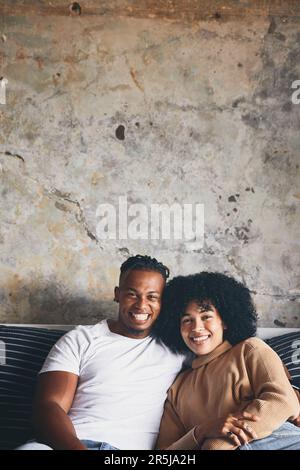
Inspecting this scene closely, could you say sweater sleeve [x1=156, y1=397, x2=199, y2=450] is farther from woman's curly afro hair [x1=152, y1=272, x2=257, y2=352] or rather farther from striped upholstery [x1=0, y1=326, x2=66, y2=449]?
striped upholstery [x1=0, y1=326, x2=66, y2=449]

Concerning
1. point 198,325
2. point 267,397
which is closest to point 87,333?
point 198,325

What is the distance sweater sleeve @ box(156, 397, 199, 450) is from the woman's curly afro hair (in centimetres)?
21

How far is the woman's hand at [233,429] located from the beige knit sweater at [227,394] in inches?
0.4

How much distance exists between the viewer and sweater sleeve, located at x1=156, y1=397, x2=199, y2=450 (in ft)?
5.65

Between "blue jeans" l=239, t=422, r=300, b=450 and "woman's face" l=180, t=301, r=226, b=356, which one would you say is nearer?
"blue jeans" l=239, t=422, r=300, b=450

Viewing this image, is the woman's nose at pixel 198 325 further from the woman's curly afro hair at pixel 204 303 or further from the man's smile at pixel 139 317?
the man's smile at pixel 139 317

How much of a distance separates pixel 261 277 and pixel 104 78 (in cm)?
103

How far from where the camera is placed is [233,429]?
1658mm

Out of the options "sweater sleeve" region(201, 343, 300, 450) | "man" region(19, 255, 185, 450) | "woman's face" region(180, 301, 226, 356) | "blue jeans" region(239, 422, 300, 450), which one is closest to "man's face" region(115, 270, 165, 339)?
"man" region(19, 255, 185, 450)

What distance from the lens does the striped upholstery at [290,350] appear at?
1926 mm
